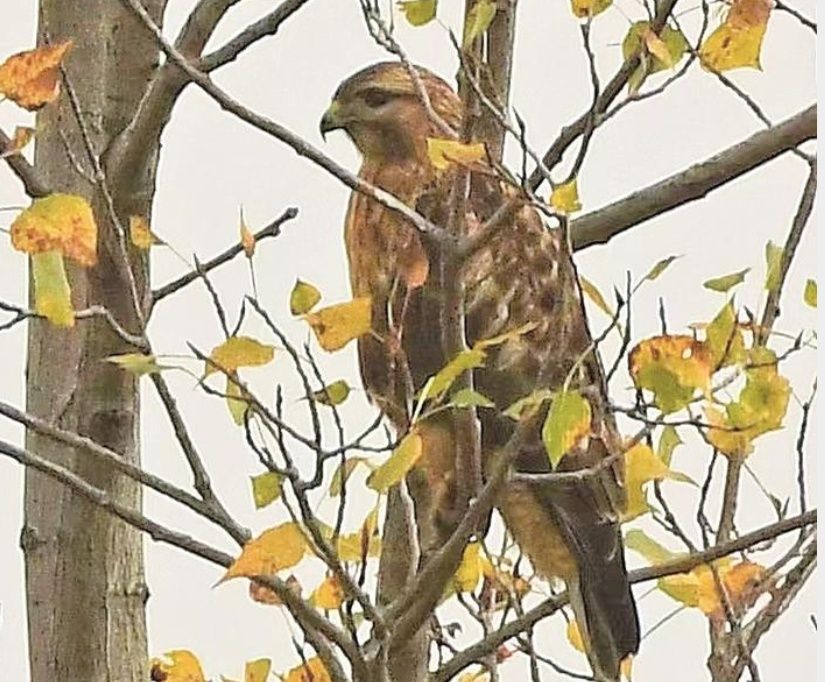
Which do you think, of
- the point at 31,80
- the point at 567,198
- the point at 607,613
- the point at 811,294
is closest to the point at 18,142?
the point at 31,80

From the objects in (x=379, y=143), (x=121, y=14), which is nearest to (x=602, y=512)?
(x=379, y=143)

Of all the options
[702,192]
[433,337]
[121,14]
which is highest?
[121,14]

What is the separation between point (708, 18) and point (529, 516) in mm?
514

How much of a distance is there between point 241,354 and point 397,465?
0.09m

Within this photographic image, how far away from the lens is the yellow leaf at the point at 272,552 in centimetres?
A: 72

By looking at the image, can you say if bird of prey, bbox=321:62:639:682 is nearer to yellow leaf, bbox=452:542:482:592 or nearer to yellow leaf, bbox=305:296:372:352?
yellow leaf, bbox=452:542:482:592

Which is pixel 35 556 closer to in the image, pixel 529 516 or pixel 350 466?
pixel 350 466

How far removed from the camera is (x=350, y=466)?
0.76m

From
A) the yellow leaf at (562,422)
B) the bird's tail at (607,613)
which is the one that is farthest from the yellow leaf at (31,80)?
the bird's tail at (607,613)

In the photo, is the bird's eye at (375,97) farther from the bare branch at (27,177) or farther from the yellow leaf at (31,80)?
the yellow leaf at (31,80)

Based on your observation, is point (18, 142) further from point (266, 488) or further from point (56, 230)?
point (266, 488)

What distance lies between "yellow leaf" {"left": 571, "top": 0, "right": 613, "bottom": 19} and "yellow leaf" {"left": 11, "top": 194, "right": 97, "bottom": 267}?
228mm

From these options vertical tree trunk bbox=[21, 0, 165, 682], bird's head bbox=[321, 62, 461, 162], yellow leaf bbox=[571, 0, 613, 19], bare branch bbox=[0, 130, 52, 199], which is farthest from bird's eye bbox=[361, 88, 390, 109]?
yellow leaf bbox=[571, 0, 613, 19]

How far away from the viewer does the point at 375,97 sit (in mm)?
1294
